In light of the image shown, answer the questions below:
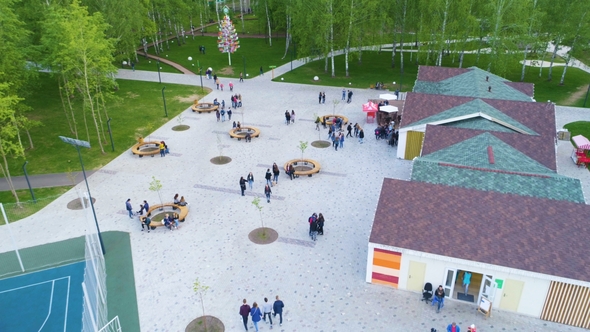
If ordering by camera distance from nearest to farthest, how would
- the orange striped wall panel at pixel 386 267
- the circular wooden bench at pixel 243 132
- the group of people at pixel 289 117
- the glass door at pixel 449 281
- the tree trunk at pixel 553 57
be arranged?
1. the glass door at pixel 449 281
2. the orange striped wall panel at pixel 386 267
3. the circular wooden bench at pixel 243 132
4. the group of people at pixel 289 117
5. the tree trunk at pixel 553 57

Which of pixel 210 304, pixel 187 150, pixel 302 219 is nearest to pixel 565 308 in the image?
pixel 302 219

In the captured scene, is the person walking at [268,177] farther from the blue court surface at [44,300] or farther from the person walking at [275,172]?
the blue court surface at [44,300]

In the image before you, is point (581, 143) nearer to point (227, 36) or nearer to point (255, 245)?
point (255, 245)

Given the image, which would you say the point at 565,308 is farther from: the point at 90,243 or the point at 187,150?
the point at 187,150

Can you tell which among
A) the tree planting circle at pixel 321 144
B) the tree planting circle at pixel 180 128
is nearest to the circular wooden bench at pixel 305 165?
the tree planting circle at pixel 321 144

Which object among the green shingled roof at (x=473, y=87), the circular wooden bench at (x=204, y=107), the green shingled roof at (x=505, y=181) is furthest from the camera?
the circular wooden bench at (x=204, y=107)

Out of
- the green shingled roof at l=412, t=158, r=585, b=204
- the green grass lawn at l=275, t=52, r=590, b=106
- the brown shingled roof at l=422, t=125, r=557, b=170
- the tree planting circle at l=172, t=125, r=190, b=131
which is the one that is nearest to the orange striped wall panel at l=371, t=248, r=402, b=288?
the green shingled roof at l=412, t=158, r=585, b=204

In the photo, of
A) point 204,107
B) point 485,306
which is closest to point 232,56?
point 204,107
